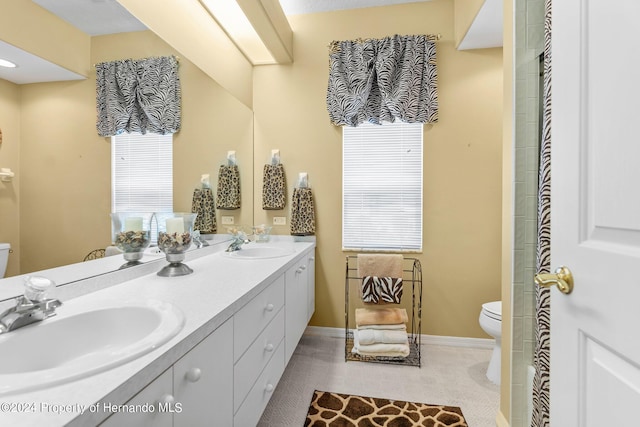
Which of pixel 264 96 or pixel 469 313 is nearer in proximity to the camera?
pixel 469 313

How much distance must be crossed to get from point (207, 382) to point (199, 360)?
0.10 m

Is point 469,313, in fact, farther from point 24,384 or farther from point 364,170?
point 24,384

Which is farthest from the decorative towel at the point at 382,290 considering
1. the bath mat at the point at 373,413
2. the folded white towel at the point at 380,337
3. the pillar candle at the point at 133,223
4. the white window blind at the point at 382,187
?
the pillar candle at the point at 133,223

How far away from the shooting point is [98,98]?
1265 mm

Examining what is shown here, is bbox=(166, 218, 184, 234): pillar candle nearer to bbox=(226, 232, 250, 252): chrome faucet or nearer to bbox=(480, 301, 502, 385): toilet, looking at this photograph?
bbox=(226, 232, 250, 252): chrome faucet

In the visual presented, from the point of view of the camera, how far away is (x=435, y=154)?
2639mm

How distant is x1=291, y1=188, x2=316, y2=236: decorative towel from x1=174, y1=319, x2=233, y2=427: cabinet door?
1659 millimetres

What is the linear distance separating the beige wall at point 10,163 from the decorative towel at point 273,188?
5.98 ft

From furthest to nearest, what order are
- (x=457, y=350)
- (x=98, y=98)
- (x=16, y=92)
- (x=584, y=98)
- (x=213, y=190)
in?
(x=457, y=350) → (x=213, y=190) → (x=98, y=98) → (x=16, y=92) → (x=584, y=98)

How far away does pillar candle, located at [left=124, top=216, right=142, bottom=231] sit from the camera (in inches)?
55.3

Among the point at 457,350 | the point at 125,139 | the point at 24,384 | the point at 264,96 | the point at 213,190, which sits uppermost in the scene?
the point at 264,96

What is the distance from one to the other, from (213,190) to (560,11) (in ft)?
6.58

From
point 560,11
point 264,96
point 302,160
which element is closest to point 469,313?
point 302,160

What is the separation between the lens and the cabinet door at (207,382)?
0.81m
